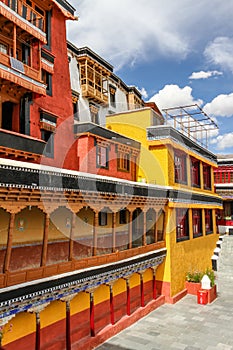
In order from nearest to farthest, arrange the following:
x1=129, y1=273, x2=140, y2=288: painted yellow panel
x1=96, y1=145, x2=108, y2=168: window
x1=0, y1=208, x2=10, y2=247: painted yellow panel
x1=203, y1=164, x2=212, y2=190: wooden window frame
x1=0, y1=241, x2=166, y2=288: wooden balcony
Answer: x1=0, y1=241, x2=166, y2=288: wooden balcony, x1=0, y1=208, x2=10, y2=247: painted yellow panel, x1=129, y1=273, x2=140, y2=288: painted yellow panel, x1=96, y1=145, x2=108, y2=168: window, x1=203, y1=164, x2=212, y2=190: wooden window frame

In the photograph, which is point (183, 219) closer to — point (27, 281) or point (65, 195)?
point (65, 195)

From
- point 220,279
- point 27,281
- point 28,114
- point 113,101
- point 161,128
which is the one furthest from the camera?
point 113,101

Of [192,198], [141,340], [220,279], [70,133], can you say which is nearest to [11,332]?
[141,340]

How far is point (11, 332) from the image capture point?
10.2 m

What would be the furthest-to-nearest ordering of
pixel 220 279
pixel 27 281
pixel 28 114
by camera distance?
pixel 220 279, pixel 28 114, pixel 27 281

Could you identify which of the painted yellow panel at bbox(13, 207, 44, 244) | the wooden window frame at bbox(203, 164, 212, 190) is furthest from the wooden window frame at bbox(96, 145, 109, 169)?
the wooden window frame at bbox(203, 164, 212, 190)

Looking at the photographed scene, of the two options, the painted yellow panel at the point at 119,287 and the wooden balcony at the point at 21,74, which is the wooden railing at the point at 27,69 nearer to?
the wooden balcony at the point at 21,74

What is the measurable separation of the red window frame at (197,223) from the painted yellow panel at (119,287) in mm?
8692

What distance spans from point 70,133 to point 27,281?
10130 millimetres

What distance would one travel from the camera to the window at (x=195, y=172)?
2409cm

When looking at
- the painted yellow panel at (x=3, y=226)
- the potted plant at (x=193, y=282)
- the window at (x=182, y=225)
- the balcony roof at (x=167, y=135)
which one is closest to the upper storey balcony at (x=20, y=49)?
the painted yellow panel at (x=3, y=226)

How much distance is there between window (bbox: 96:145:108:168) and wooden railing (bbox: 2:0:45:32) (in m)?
6.84

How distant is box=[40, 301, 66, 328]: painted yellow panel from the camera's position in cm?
1144

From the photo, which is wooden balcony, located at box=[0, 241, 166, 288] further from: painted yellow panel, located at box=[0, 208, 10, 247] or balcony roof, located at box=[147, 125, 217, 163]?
balcony roof, located at box=[147, 125, 217, 163]
